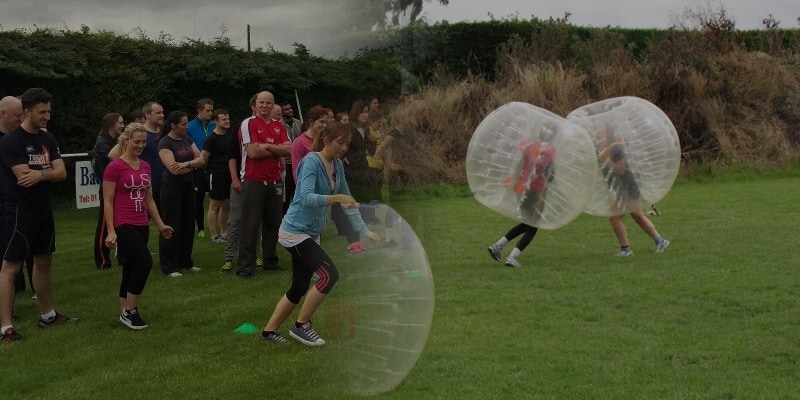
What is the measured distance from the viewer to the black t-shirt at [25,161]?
5922 mm

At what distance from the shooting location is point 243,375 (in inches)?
197

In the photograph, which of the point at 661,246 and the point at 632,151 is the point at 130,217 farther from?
the point at 661,246

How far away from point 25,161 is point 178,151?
2655mm

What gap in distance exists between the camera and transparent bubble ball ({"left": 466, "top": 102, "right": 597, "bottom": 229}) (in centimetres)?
548

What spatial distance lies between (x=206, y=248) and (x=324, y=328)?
5312mm

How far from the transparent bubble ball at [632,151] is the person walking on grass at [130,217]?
335 centimetres

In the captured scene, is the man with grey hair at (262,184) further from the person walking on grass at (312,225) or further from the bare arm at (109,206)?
the person walking on grass at (312,225)

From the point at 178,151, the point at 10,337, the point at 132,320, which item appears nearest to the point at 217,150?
the point at 178,151

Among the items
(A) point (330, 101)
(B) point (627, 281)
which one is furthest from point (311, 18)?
(B) point (627, 281)

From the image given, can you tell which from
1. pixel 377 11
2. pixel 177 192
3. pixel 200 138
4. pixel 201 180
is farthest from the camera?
pixel 201 180

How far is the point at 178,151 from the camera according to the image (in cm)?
858

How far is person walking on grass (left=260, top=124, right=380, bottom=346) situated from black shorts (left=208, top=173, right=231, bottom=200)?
4.55m

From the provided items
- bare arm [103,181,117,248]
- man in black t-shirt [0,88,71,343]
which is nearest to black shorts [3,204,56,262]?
man in black t-shirt [0,88,71,343]

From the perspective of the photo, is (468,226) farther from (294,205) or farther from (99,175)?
(294,205)
